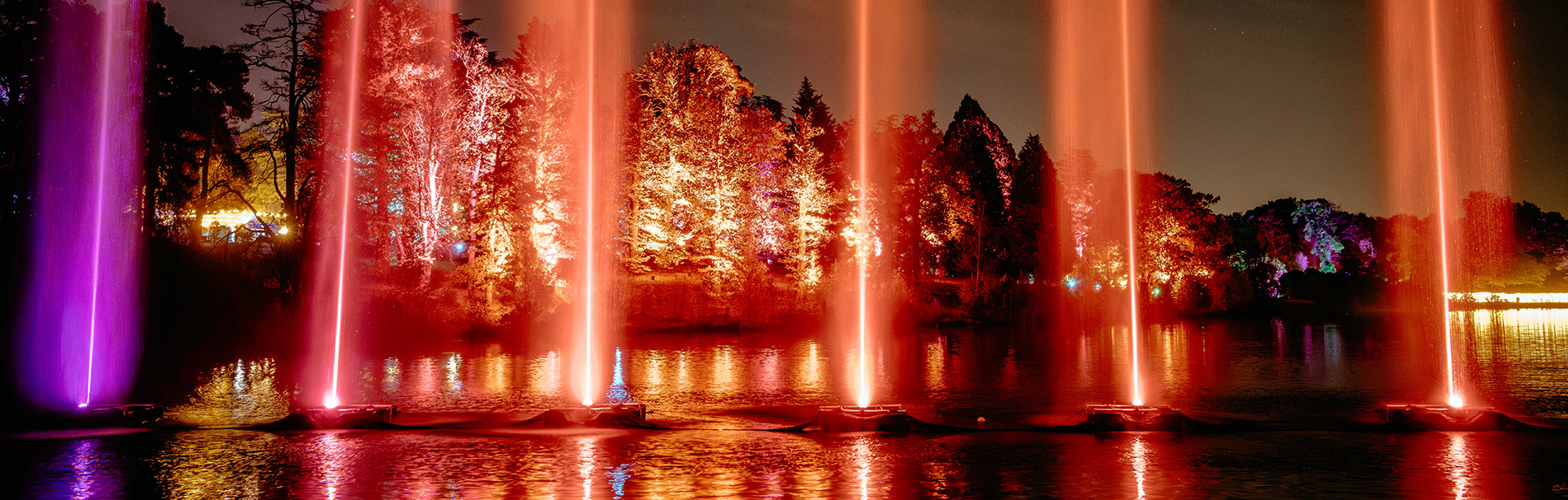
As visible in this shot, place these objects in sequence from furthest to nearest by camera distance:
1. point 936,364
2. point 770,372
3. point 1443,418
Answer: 1. point 936,364
2. point 770,372
3. point 1443,418

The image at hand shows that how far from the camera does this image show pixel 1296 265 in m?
103

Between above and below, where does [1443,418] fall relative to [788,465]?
above

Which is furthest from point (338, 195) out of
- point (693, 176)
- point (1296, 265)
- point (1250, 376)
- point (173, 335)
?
point (1296, 265)

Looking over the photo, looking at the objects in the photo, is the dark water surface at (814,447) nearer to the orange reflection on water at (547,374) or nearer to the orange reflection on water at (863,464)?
the orange reflection on water at (863,464)

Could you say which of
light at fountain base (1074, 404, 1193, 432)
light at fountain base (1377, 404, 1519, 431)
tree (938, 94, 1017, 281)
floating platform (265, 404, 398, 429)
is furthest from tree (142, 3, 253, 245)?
tree (938, 94, 1017, 281)

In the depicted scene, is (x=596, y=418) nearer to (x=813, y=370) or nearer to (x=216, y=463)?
(x=216, y=463)

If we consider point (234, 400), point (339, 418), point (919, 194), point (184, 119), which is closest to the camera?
point (339, 418)

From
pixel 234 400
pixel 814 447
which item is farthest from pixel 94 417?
pixel 814 447

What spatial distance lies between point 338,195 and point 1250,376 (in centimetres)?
3739

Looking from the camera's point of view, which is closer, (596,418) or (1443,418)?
(1443,418)

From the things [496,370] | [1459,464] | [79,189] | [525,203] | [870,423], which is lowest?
[1459,464]

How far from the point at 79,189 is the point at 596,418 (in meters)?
14.8

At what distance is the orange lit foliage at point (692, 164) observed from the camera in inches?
2112

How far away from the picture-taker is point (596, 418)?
53.8 feet
